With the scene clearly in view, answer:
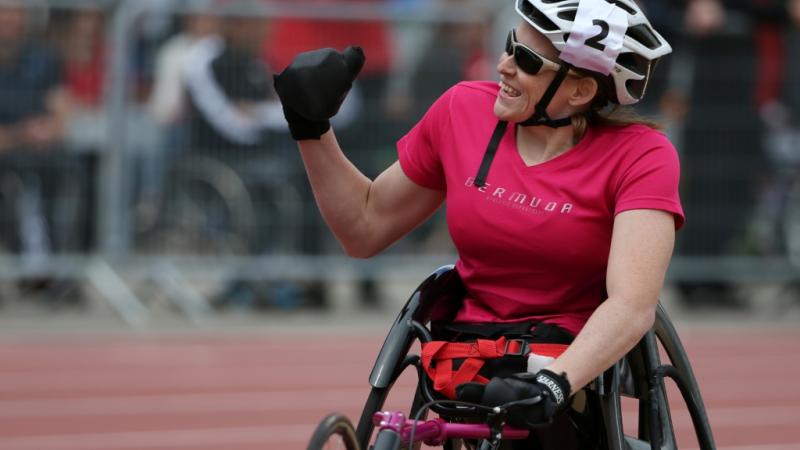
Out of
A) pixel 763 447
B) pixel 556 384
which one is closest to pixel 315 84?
pixel 556 384

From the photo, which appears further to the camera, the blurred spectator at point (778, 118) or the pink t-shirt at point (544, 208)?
the blurred spectator at point (778, 118)

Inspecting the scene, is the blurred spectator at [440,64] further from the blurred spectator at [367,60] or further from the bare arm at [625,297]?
the bare arm at [625,297]

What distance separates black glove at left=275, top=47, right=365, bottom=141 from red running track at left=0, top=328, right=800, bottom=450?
333 centimetres

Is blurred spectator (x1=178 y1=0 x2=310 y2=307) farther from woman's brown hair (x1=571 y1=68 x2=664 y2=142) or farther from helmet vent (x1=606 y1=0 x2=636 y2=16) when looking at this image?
helmet vent (x1=606 y1=0 x2=636 y2=16)

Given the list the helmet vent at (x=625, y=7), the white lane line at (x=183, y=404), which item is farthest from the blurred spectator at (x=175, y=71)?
the helmet vent at (x=625, y=7)

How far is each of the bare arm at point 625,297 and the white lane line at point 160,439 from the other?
3.66 meters

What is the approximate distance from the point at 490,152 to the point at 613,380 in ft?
2.11

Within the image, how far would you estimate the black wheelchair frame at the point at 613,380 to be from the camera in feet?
12.9

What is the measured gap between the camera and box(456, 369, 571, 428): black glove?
362cm

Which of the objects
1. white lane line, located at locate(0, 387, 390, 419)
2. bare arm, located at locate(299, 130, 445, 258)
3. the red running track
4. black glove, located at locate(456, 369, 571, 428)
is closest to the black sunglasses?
bare arm, located at locate(299, 130, 445, 258)

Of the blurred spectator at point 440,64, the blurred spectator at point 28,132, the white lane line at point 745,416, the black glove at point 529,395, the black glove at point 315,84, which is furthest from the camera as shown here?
the blurred spectator at point 440,64

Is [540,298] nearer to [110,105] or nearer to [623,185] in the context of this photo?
[623,185]

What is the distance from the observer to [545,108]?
13.2 feet

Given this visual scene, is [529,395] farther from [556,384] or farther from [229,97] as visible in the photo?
[229,97]
